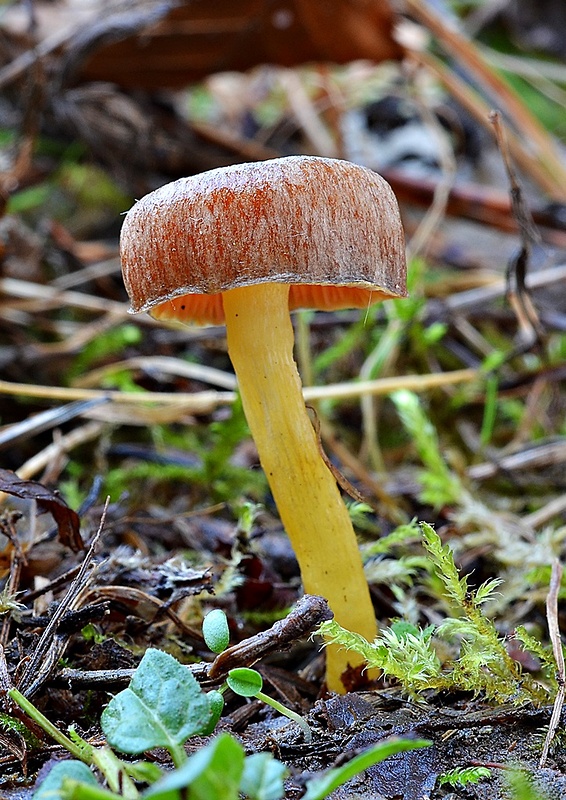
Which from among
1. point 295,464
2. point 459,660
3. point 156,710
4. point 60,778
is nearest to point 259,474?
point 295,464

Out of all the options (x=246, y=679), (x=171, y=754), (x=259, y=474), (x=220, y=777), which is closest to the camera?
(x=220, y=777)

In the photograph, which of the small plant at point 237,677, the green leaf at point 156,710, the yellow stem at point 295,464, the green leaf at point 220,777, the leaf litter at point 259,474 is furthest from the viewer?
the yellow stem at point 295,464

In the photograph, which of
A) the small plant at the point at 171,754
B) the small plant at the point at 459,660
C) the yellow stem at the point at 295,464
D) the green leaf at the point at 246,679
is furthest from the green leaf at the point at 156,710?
the yellow stem at the point at 295,464

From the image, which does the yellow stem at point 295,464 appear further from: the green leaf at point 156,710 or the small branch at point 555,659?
the green leaf at point 156,710

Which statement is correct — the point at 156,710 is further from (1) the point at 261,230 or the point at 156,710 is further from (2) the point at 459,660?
(1) the point at 261,230

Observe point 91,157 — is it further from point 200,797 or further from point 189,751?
point 200,797

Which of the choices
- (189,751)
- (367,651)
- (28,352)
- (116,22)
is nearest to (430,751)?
(367,651)
